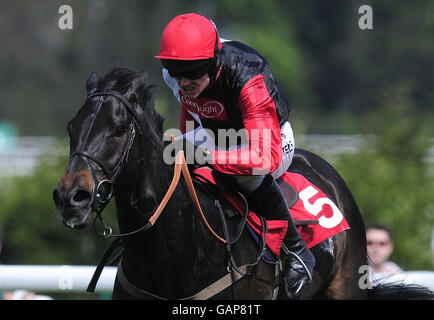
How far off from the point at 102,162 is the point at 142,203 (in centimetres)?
38

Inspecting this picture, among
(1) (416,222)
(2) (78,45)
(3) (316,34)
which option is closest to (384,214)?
(1) (416,222)

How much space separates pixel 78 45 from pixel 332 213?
113 feet

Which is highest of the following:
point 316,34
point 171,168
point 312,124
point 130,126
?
point 130,126

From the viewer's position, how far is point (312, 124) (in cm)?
4159

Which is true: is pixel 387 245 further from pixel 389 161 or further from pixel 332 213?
pixel 389 161

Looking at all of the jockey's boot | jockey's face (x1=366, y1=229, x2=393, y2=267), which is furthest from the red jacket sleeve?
jockey's face (x1=366, y1=229, x2=393, y2=267)

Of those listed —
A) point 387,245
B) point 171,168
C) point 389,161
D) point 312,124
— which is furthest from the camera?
point 312,124

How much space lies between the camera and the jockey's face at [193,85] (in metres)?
4.21

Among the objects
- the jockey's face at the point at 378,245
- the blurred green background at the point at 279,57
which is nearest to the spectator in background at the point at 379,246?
the jockey's face at the point at 378,245

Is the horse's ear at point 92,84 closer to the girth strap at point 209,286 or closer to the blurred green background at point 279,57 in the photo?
the girth strap at point 209,286

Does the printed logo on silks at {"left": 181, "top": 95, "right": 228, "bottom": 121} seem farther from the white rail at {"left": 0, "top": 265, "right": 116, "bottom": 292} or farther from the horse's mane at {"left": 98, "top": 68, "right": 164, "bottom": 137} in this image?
the white rail at {"left": 0, "top": 265, "right": 116, "bottom": 292}

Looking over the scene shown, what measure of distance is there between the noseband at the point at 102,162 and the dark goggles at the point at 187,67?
298 millimetres

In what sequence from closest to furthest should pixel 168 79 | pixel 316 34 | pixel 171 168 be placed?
pixel 171 168 → pixel 168 79 → pixel 316 34
